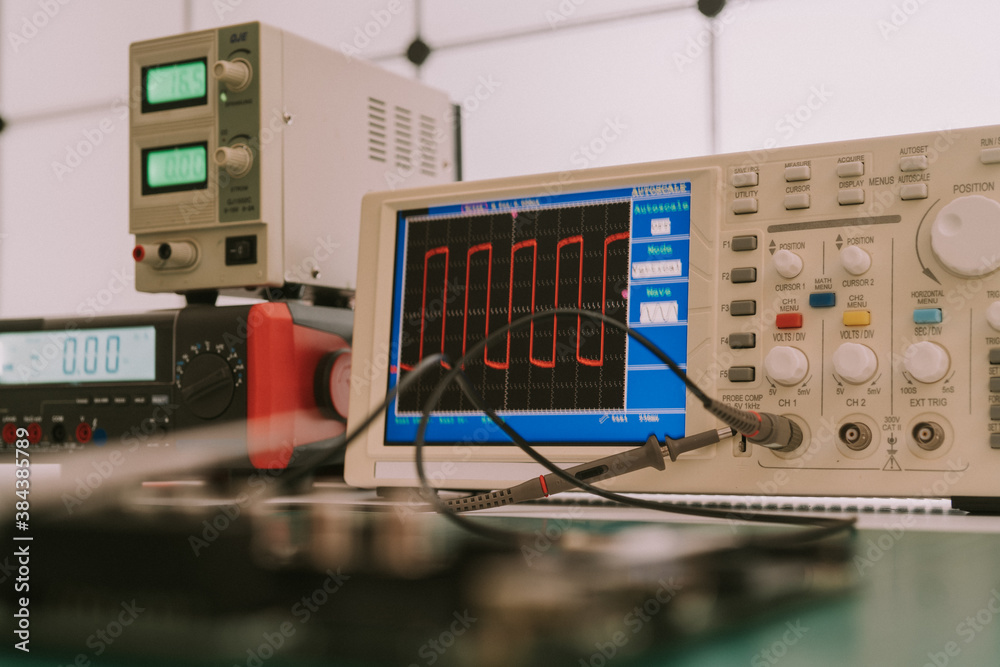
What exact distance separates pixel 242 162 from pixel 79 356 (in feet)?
1.04

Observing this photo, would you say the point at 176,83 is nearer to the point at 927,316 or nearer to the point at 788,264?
the point at 788,264

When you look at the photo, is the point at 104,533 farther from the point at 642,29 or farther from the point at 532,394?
the point at 642,29

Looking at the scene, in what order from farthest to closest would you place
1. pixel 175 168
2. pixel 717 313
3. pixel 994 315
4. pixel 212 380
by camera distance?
pixel 175 168, pixel 212 380, pixel 717 313, pixel 994 315

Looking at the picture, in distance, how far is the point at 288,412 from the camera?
3.37 ft

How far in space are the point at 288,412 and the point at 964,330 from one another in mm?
700

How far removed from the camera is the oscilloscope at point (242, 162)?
1108mm

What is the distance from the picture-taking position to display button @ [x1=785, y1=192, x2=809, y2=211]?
2.77 feet

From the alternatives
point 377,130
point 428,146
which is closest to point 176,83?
point 377,130

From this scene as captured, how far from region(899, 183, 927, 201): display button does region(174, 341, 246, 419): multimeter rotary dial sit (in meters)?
0.71

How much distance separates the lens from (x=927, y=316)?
2.55 ft

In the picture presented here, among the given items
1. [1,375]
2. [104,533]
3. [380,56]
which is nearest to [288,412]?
[104,533]

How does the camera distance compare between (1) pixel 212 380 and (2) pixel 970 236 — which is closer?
(2) pixel 970 236

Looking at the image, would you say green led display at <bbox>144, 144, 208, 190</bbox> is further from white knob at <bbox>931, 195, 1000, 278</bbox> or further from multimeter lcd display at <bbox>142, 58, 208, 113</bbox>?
white knob at <bbox>931, 195, 1000, 278</bbox>

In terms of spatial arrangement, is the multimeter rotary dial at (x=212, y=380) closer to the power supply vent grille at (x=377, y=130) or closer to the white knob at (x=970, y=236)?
the power supply vent grille at (x=377, y=130)
